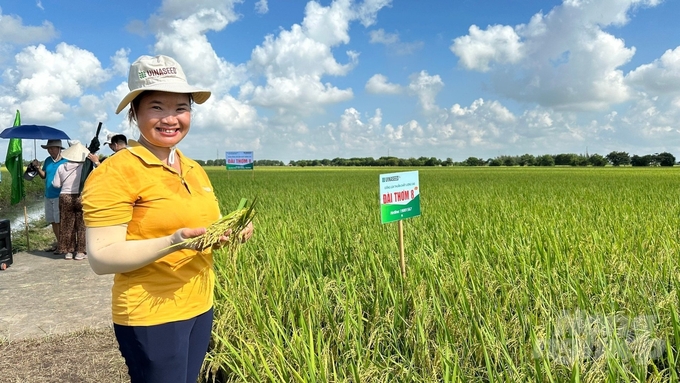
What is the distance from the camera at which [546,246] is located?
3623mm

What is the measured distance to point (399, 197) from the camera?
3199 mm

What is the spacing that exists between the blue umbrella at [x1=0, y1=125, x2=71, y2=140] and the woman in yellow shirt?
5.30 m

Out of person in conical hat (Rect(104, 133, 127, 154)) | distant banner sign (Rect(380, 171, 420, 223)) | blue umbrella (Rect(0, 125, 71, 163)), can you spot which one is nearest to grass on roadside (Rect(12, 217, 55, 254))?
blue umbrella (Rect(0, 125, 71, 163))

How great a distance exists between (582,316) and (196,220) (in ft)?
6.35

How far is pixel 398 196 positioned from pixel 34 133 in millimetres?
5241

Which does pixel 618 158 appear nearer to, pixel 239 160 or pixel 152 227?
pixel 239 160

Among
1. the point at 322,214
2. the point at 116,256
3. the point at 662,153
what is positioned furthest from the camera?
the point at 662,153

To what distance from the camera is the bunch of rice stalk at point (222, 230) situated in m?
1.24

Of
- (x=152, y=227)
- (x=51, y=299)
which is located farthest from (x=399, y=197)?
(x=51, y=299)

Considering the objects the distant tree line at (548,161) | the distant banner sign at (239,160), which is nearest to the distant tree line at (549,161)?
the distant tree line at (548,161)

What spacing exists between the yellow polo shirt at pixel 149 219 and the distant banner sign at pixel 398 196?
5.86ft

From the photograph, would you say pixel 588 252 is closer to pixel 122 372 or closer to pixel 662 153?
pixel 122 372

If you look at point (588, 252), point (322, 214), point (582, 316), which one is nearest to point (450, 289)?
point (582, 316)

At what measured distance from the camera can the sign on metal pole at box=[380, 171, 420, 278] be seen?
302 centimetres
